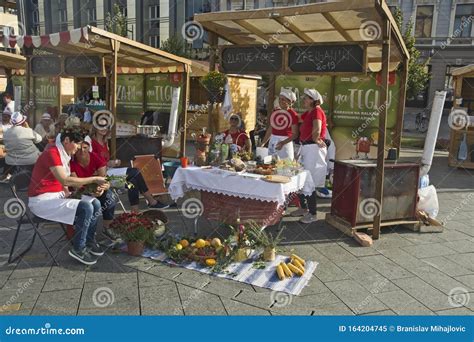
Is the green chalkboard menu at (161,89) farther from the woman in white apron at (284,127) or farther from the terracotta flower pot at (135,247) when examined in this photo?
the terracotta flower pot at (135,247)

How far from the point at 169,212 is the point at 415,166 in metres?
3.79

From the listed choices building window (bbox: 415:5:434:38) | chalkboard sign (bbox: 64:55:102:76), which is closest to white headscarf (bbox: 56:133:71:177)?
chalkboard sign (bbox: 64:55:102:76)

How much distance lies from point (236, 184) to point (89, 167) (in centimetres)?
178

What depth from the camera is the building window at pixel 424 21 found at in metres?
28.5

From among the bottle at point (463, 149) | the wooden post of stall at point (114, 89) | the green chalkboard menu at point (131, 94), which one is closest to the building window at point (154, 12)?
the green chalkboard menu at point (131, 94)

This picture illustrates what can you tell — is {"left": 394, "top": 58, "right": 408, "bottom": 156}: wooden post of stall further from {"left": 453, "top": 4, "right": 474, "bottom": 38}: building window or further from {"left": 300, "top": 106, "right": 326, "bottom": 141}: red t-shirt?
{"left": 453, "top": 4, "right": 474, "bottom": 38}: building window

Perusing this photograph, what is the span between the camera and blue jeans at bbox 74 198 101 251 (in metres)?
4.29

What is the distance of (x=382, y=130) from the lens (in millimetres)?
5207

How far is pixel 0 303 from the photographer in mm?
3562

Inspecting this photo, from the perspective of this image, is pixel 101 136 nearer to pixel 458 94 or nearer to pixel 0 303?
pixel 0 303

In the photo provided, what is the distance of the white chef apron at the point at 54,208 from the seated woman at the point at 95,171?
35 cm

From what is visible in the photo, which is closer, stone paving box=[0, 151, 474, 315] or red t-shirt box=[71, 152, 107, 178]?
stone paving box=[0, 151, 474, 315]

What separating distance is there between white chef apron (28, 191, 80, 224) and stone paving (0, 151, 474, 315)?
550mm
